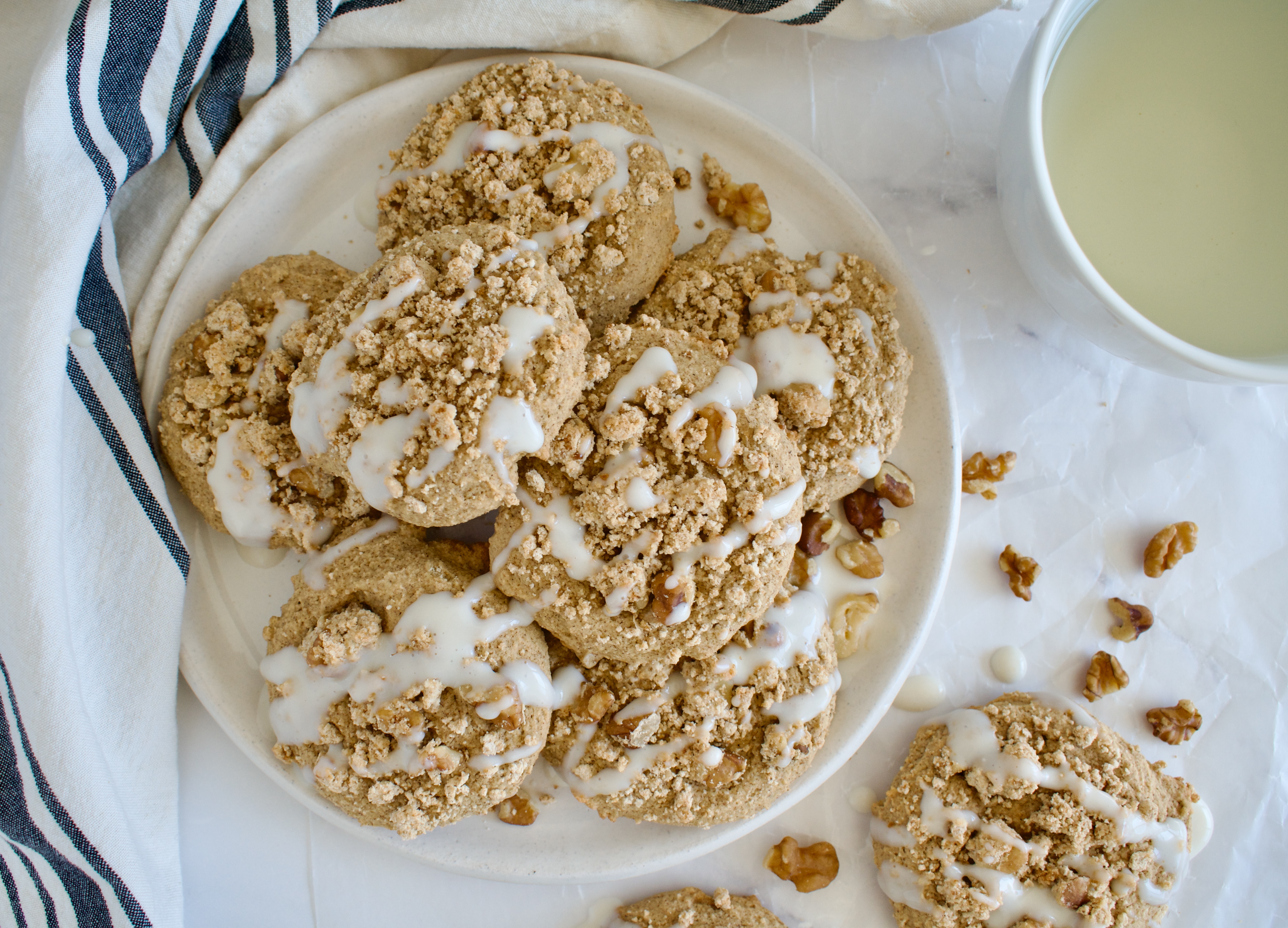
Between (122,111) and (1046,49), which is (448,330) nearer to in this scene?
(122,111)

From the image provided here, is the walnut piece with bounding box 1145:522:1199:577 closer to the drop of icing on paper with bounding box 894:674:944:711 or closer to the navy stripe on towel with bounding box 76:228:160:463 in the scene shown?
the drop of icing on paper with bounding box 894:674:944:711

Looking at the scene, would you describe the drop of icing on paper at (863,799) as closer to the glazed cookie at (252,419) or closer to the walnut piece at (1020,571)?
the walnut piece at (1020,571)

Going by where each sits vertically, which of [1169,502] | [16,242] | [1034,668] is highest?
[16,242]

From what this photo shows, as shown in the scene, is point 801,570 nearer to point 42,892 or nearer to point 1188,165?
point 1188,165

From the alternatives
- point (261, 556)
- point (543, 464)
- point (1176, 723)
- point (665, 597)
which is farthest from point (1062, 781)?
point (261, 556)

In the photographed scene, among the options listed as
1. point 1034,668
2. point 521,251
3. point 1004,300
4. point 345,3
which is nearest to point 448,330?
point 521,251
